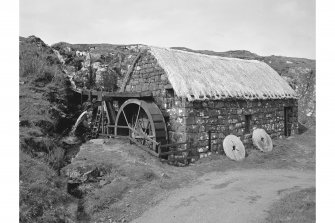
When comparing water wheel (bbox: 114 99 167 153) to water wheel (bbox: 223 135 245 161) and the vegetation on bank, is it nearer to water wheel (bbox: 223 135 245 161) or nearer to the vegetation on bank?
water wheel (bbox: 223 135 245 161)

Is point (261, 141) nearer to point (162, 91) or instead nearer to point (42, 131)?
point (162, 91)

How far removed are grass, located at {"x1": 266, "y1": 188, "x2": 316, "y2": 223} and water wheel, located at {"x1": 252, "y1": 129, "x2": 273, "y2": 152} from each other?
250 inches

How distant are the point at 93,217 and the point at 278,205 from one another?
4284mm

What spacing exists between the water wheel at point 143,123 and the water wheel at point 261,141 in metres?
4.71

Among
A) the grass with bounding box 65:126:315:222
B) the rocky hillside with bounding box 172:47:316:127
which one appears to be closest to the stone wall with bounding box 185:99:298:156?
the grass with bounding box 65:126:315:222

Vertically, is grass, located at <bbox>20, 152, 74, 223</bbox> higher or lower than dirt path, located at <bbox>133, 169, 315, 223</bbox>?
higher

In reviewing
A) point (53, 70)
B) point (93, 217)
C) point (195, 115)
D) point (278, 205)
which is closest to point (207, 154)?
point (195, 115)

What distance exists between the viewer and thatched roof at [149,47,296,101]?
11.8 m

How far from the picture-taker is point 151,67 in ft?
43.1

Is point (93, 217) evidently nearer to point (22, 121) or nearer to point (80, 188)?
point (80, 188)

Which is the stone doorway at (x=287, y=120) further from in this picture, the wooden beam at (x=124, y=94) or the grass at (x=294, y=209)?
the grass at (x=294, y=209)

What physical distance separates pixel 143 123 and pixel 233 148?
4.46 meters
